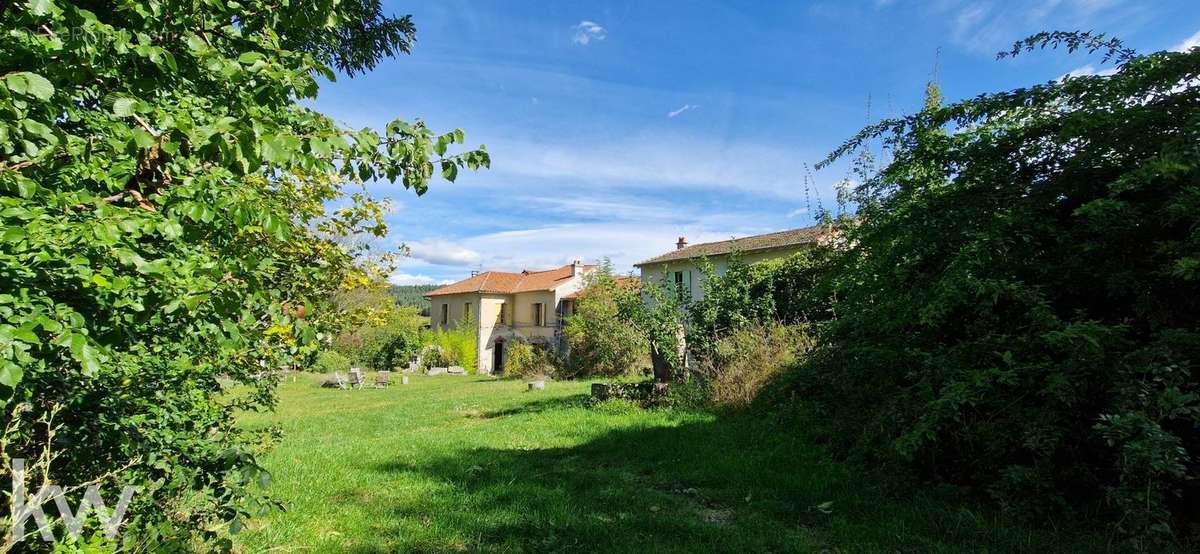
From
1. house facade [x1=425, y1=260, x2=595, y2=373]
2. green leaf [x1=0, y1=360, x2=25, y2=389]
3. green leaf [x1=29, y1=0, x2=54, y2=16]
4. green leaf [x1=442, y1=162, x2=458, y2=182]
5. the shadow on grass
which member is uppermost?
house facade [x1=425, y1=260, x2=595, y2=373]

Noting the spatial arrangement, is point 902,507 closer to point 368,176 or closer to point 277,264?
point 368,176

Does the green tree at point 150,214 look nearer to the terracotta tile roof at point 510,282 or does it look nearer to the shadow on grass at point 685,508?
the shadow on grass at point 685,508

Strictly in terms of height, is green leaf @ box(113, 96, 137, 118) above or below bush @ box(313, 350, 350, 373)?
above

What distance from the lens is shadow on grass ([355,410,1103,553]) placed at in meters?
4.11

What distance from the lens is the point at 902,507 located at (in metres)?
4.68

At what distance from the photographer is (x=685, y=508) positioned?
5066 mm

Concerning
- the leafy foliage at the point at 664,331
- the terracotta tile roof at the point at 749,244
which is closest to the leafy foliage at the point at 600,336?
the terracotta tile roof at the point at 749,244

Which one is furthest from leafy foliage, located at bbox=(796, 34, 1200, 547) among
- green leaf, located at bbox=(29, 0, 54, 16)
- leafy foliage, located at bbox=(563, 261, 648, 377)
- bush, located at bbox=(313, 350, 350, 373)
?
bush, located at bbox=(313, 350, 350, 373)

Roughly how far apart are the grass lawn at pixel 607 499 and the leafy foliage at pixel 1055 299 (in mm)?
544

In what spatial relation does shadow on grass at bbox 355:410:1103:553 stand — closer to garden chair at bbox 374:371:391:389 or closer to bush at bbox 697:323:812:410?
bush at bbox 697:323:812:410

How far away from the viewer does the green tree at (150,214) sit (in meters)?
1.85

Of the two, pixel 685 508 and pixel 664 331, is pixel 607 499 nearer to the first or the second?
pixel 685 508

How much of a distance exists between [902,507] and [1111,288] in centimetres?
209

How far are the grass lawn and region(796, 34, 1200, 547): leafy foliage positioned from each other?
54 centimetres
